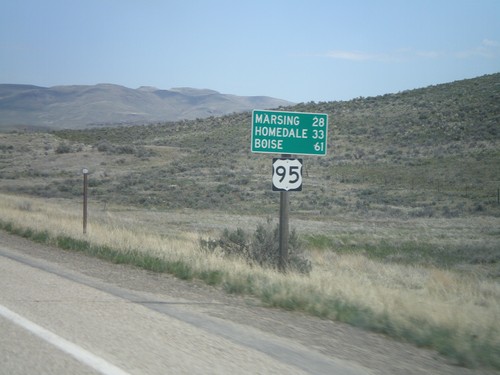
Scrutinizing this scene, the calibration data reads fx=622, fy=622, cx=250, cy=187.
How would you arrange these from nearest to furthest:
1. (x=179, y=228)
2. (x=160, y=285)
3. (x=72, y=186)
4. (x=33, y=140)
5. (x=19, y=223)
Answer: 1. (x=160, y=285)
2. (x=19, y=223)
3. (x=179, y=228)
4. (x=72, y=186)
5. (x=33, y=140)

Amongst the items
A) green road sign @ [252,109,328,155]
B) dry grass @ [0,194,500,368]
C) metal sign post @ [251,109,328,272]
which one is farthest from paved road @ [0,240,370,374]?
green road sign @ [252,109,328,155]

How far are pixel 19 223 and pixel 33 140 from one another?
6216 centimetres

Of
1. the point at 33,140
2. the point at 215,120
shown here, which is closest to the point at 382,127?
the point at 215,120

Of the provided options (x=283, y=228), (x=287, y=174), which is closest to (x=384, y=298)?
(x=283, y=228)

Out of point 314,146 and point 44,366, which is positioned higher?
point 314,146

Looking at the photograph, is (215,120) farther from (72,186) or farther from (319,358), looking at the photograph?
(319,358)

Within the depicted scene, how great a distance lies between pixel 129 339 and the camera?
714 cm

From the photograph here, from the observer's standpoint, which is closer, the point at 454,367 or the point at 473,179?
the point at 454,367

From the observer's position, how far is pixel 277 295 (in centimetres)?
973

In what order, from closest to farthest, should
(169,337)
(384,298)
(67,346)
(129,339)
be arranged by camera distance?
(67,346) → (129,339) → (169,337) → (384,298)

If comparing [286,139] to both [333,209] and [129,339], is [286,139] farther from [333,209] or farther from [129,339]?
[333,209]

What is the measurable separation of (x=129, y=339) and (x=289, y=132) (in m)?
7.24

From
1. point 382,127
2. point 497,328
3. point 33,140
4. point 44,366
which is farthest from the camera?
point 33,140

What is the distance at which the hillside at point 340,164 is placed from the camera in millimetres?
41156
